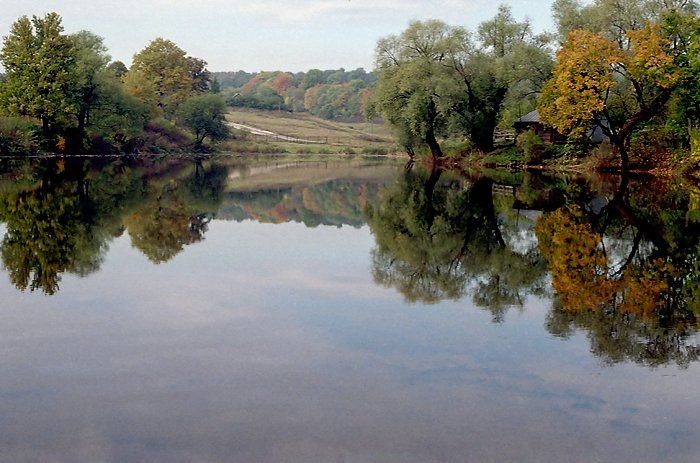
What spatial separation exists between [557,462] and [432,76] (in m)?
53.5

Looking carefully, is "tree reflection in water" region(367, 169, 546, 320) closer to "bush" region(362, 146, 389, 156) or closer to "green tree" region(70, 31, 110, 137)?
"green tree" region(70, 31, 110, 137)

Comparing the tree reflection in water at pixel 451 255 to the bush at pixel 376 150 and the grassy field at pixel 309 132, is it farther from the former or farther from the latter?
the grassy field at pixel 309 132

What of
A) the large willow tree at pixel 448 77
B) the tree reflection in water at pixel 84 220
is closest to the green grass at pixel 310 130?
the large willow tree at pixel 448 77

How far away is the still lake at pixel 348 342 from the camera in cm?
655

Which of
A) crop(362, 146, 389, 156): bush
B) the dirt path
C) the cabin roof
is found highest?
the cabin roof

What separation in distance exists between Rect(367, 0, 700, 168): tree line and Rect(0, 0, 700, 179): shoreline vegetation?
10 centimetres

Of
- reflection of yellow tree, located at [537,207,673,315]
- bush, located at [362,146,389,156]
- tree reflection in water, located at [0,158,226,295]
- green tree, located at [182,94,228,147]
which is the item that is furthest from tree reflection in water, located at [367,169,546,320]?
bush, located at [362,146,389,156]

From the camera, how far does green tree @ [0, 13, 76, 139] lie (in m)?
62.9

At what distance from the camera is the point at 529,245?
18125mm

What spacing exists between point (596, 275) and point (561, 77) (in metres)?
31.2

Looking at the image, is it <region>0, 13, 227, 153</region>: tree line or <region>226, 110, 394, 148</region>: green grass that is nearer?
<region>0, 13, 227, 153</region>: tree line

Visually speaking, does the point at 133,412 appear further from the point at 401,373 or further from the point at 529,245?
the point at 529,245

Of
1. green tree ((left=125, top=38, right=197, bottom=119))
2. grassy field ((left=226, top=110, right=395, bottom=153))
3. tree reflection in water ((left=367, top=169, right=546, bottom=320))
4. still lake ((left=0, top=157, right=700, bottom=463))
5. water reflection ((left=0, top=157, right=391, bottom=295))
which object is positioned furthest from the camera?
grassy field ((left=226, top=110, right=395, bottom=153))

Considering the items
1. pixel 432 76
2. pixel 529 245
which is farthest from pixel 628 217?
pixel 432 76
